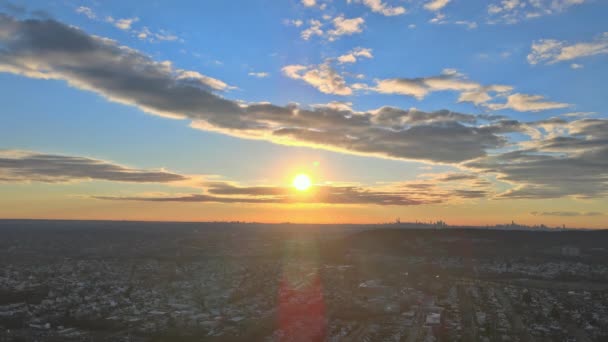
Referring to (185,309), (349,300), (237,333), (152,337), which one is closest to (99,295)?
(185,309)

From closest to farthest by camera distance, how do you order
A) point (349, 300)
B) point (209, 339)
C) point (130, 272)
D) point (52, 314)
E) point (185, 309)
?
point (209, 339), point (52, 314), point (185, 309), point (349, 300), point (130, 272)

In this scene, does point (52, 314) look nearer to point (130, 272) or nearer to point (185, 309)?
point (185, 309)

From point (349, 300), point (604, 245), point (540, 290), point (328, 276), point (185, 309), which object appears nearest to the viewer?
point (185, 309)

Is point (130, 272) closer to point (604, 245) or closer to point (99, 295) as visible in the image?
point (99, 295)

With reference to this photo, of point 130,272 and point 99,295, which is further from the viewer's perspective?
point 130,272

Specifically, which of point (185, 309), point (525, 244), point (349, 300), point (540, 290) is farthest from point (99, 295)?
point (525, 244)

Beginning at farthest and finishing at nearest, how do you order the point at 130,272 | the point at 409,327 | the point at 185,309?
1. the point at 130,272
2. the point at 185,309
3. the point at 409,327
